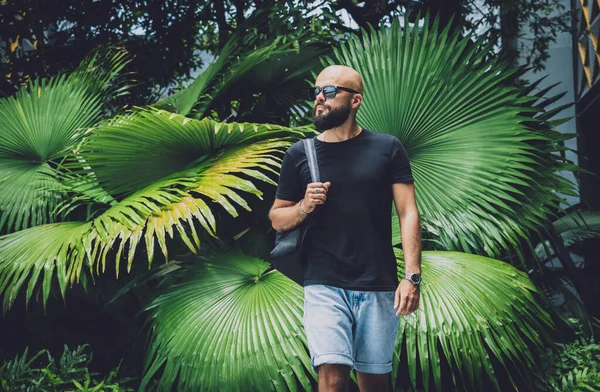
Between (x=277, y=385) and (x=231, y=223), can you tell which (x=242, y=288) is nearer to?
(x=277, y=385)

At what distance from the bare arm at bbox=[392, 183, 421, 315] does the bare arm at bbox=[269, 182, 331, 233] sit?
28 cm

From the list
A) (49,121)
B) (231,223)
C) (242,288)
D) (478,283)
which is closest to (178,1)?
(49,121)

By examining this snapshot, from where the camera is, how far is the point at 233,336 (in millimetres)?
3449

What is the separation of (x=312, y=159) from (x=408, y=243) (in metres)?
0.43

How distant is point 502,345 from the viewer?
3500 mm

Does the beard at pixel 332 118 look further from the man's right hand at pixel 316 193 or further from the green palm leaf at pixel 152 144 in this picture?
the green palm leaf at pixel 152 144

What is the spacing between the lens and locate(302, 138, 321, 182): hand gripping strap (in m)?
2.46

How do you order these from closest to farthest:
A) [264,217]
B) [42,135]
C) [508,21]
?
[264,217] < [42,135] < [508,21]

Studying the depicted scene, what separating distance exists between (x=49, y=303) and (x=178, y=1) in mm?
3414

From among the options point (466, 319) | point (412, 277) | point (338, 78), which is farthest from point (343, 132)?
point (466, 319)

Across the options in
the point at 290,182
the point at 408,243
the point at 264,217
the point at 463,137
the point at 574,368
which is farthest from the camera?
the point at 264,217

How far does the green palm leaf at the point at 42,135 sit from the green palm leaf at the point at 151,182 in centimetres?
37

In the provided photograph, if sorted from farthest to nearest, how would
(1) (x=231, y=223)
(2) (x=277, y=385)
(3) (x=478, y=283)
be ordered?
(1) (x=231, y=223)
(3) (x=478, y=283)
(2) (x=277, y=385)

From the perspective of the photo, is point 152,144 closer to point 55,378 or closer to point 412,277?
point 55,378
